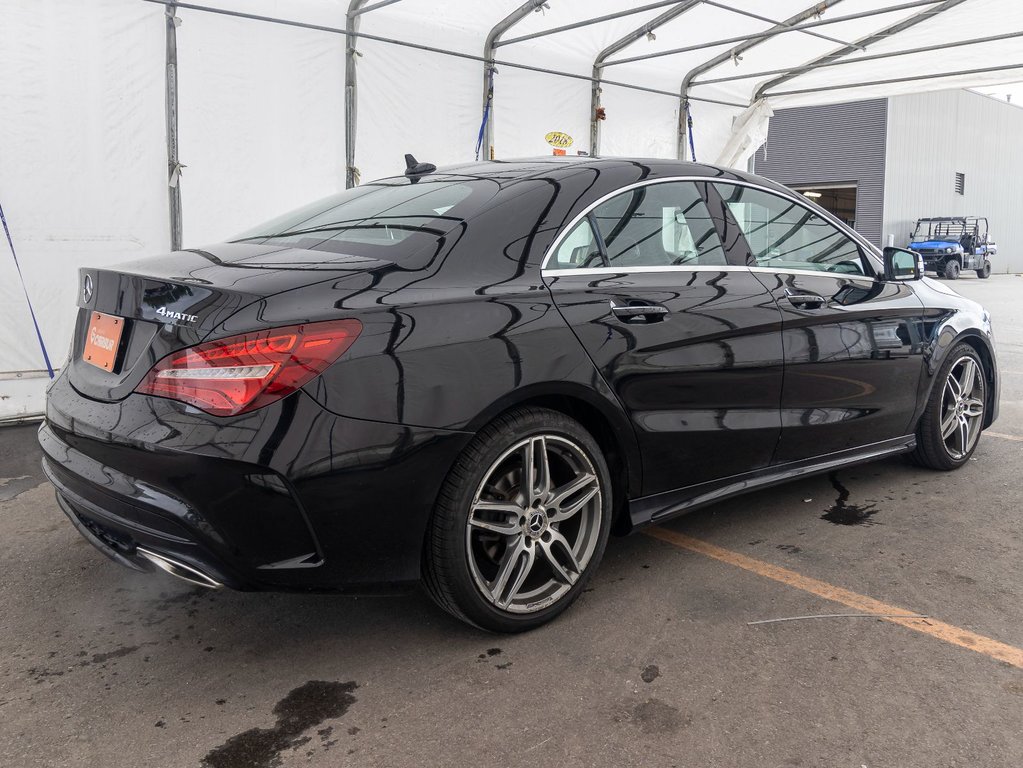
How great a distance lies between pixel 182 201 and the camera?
6.59 m

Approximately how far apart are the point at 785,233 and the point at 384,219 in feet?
5.63

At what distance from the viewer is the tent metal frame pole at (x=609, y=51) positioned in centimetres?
802

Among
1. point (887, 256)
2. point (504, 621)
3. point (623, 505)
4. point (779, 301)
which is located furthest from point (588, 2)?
point (504, 621)

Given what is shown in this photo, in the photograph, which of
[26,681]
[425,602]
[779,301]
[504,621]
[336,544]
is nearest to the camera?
[336,544]

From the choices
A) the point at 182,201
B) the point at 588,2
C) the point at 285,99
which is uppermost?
the point at 588,2

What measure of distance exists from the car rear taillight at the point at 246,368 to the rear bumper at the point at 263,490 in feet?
0.11

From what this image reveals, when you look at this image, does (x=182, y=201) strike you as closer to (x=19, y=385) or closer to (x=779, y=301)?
(x=19, y=385)

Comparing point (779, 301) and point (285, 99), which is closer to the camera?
point (779, 301)

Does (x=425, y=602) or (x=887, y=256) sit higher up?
(x=887, y=256)

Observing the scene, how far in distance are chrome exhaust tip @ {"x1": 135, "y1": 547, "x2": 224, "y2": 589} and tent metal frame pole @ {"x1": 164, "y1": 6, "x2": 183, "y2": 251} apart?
14.8ft

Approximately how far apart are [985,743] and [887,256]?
2477mm

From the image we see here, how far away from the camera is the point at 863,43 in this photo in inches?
347

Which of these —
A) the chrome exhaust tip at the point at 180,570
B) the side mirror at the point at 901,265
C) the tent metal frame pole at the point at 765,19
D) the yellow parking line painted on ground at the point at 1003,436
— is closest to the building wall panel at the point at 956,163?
the tent metal frame pole at the point at 765,19

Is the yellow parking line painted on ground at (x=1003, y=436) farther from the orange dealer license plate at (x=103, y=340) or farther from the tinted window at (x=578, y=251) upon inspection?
the orange dealer license plate at (x=103, y=340)
